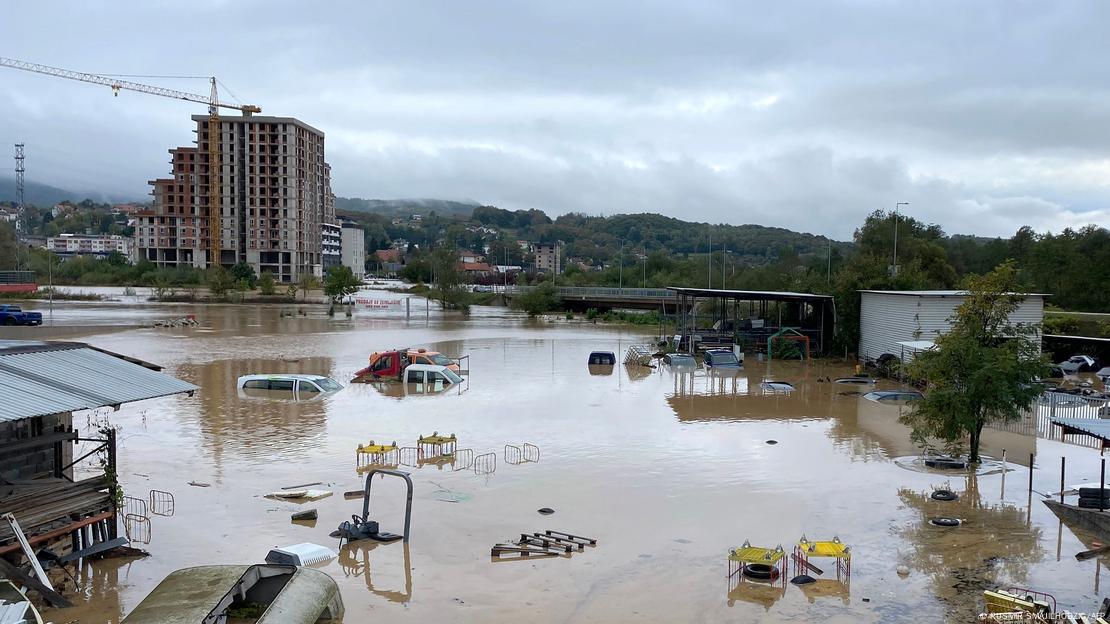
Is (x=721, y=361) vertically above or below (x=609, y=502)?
above

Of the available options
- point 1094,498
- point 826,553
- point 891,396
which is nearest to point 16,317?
point 891,396

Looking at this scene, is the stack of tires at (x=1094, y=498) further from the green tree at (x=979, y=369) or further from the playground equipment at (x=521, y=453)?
the playground equipment at (x=521, y=453)

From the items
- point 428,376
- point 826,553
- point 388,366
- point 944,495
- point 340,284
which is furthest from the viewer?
point 340,284

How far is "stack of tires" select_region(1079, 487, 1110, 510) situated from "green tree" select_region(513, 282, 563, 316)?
75240 millimetres

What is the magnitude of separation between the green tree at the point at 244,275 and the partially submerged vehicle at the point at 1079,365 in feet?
326

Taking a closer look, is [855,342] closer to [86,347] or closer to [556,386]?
[556,386]

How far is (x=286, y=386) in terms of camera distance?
34.0m

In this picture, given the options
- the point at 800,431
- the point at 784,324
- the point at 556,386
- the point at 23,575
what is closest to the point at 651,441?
the point at 800,431

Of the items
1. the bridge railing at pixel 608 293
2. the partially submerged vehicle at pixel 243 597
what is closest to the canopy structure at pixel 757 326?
the bridge railing at pixel 608 293

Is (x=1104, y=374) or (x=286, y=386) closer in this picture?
(x=286, y=386)

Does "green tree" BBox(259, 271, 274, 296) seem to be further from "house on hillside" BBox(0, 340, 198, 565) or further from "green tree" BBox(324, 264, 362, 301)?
"house on hillside" BBox(0, 340, 198, 565)

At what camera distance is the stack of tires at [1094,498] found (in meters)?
17.3

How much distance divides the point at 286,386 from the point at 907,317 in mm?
28545

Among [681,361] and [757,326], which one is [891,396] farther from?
[757,326]
